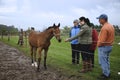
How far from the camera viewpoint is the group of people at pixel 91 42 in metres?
8.23

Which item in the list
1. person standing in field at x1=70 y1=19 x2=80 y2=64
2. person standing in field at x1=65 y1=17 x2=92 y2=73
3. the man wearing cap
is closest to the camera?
the man wearing cap

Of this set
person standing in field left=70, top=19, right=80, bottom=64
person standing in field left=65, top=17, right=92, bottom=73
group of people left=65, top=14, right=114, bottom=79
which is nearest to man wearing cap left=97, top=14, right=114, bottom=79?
group of people left=65, top=14, right=114, bottom=79

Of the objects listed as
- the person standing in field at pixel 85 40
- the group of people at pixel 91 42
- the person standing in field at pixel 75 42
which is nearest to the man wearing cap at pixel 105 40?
the group of people at pixel 91 42

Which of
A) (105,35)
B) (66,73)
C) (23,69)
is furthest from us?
(23,69)

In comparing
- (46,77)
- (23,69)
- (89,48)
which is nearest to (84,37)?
(89,48)

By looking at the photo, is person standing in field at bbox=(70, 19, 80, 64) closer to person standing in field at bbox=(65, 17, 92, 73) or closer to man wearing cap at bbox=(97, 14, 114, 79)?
person standing in field at bbox=(65, 17, 92, 73)

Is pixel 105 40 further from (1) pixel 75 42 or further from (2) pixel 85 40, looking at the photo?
(1) pixel 75 42

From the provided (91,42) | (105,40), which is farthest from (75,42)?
(105,40)

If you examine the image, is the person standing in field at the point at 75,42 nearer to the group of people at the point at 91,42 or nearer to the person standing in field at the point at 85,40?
the group of people at the point at 91,42

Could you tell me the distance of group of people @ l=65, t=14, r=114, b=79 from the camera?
324 inches

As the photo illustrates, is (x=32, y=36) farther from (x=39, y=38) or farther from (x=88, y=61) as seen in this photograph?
(x=88, y=61)

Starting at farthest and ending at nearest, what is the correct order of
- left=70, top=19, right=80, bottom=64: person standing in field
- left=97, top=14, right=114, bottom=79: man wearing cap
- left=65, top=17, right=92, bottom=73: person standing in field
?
left=70, top=19, right=80, bottom=64: person standing in field
left=65, top=17, right=92, bottom=73: person standing in field
left=97, top=14, right=114, bottom=79: man wearing cap

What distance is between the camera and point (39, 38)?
1060 centimetres

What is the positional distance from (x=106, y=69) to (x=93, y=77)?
2.08ft
